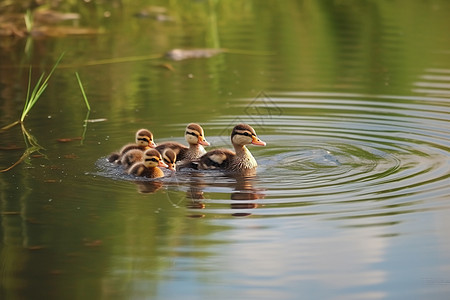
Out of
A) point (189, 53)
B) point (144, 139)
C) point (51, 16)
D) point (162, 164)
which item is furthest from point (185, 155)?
point (51, 16)

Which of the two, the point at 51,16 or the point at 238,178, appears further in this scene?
the point at 51,16

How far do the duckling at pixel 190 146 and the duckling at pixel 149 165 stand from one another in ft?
1.76

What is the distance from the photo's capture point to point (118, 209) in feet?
21.2

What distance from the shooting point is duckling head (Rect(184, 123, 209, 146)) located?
8172 mm

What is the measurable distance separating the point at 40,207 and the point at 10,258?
979mm

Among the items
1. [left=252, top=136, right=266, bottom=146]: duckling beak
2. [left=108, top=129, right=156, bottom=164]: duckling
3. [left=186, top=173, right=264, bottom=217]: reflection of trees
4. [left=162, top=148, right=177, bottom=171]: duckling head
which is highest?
[left=108, top=129, right=156, bottom=164]: duckling

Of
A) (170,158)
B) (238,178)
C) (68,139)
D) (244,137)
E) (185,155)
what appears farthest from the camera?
(68,139)

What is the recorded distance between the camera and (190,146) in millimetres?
8312

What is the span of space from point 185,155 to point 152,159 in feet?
2.68

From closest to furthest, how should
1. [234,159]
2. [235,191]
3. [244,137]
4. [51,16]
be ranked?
1. [235,191]
2. [234,159]
3. [244,137]
4. [51,16]

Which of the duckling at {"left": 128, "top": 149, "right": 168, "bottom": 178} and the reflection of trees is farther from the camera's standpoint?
the duckling at {"left": 128, "top": 149, "right": 168, "bottom": 178}

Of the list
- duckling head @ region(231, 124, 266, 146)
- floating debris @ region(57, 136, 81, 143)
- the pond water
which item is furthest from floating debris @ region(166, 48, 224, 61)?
duckling head @ region(231, 124, 266, 146)

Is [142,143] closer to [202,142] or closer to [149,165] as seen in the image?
[202,142]

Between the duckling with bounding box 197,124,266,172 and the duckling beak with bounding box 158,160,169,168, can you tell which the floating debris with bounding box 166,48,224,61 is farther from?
the duckling beak with bounding box 158,160,169,168
